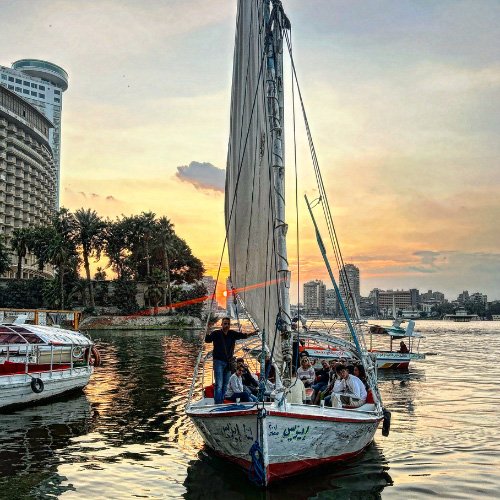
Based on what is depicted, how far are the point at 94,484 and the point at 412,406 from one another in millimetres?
15877

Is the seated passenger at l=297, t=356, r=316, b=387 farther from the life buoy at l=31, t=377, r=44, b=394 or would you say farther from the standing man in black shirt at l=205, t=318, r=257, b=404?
the life buoy at l=31, t=377, r=44, b=394

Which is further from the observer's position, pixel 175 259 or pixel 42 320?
pixel 175 259

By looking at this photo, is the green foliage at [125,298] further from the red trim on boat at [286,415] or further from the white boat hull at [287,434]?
the red trim on boat at [286,415]

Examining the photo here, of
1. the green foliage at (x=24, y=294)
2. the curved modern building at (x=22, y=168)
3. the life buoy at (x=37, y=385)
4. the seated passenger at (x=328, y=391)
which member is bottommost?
the life buoy at (x=37, y=385)

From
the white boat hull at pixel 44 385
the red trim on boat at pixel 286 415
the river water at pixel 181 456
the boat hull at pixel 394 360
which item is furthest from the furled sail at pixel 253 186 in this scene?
the boat hull at pixel 394 360

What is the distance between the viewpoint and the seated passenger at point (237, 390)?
45.2 ft

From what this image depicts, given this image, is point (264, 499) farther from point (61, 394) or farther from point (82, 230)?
point (82, 230)

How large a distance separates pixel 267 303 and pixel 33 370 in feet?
45.7

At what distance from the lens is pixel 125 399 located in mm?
23531

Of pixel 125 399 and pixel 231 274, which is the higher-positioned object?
pixel 231 274

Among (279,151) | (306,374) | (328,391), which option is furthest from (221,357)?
(279,151)

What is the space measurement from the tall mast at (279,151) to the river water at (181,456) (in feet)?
9.45

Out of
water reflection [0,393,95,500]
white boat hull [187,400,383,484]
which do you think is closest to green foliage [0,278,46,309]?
water reflection [0,393,95,500]

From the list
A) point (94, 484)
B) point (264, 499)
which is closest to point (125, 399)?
point (94, 484)
